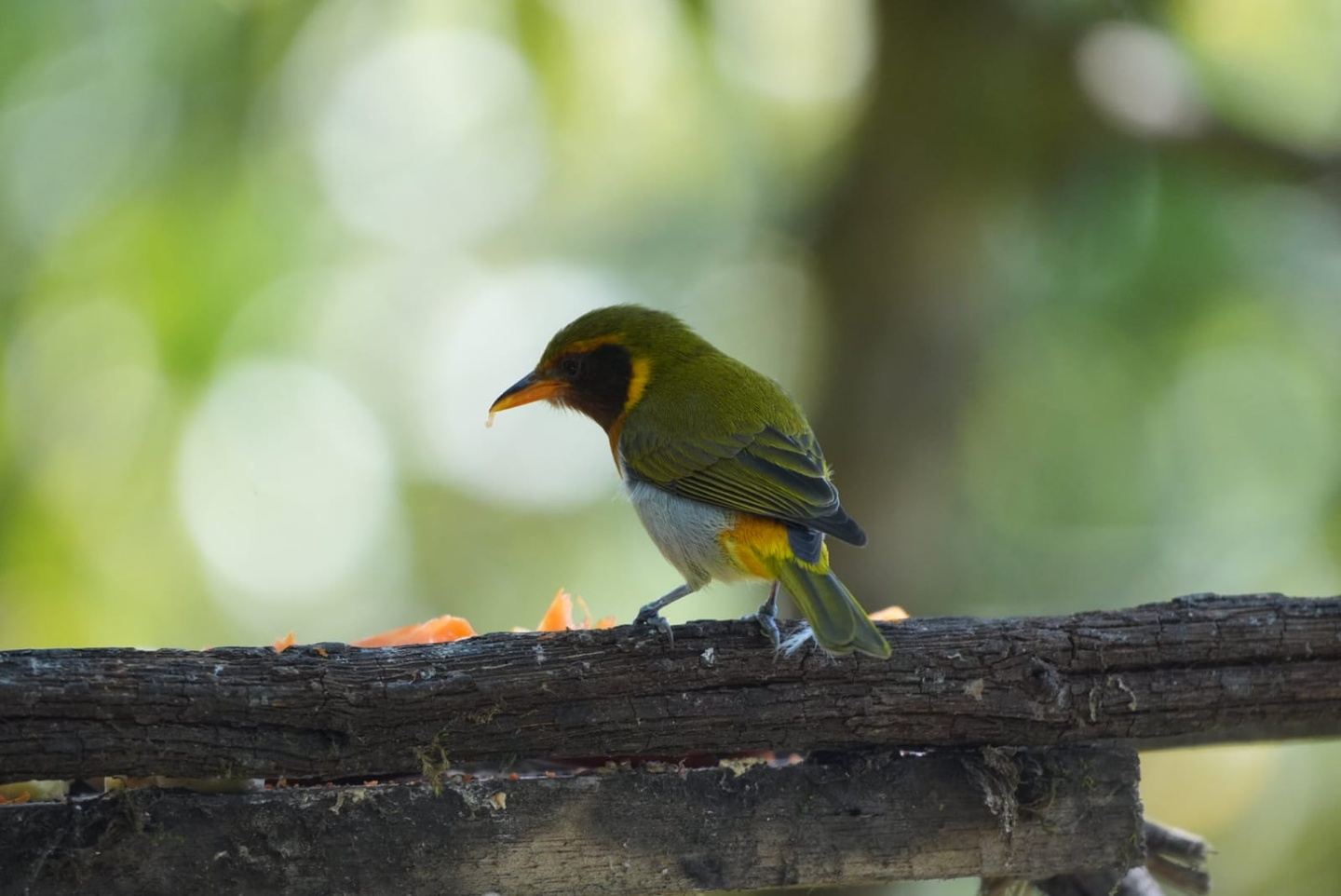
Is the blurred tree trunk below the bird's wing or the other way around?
the other way around

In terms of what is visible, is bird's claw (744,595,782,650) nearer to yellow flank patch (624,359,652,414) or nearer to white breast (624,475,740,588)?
white breast (624,475,740,588)

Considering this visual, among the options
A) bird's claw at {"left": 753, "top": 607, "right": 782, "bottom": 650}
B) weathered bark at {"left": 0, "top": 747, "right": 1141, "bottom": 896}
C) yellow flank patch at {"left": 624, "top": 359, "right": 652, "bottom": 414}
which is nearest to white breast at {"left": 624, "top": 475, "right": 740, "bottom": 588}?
yellow flank patch at {"left": 624, "top": 359, "right": 652, "bottom": 414}

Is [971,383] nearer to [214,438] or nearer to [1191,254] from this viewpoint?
[1191,254]

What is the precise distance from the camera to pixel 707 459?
4.55 metres

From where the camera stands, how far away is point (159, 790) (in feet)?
9.98

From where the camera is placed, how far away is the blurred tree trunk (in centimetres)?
823

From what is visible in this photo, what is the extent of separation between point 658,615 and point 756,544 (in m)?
0.56

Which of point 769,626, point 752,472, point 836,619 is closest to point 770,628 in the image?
point 769,626

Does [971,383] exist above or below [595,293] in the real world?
below

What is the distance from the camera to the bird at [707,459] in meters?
3.98

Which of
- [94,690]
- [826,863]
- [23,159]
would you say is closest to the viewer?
[94,690]

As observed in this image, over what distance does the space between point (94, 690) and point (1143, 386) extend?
878cm

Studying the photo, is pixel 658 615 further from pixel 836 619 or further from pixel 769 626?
pixel 836 619

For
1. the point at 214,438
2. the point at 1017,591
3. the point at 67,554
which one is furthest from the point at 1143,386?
the point at 67,554
